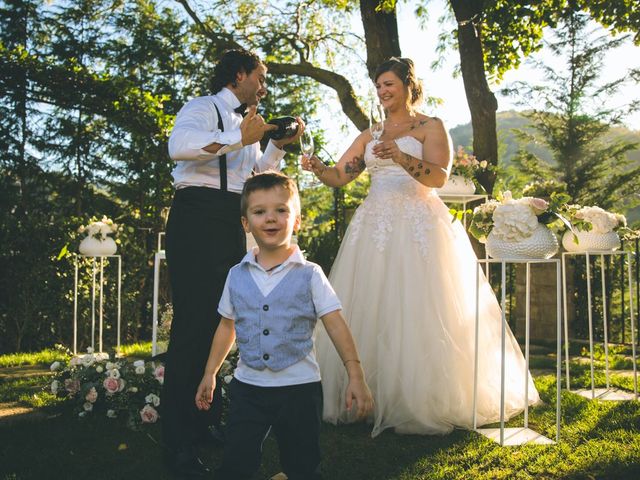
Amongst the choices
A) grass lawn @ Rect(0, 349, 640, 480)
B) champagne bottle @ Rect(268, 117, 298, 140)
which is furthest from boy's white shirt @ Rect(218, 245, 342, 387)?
champagne bottle @ Rect(268, 117, 298, 140)

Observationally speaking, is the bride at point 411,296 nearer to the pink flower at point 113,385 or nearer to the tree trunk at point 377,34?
the pink flower at point 113,385

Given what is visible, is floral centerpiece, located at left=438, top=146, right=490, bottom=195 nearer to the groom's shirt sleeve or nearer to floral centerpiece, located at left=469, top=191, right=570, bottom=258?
floral centerpiece, located at left=469, top=191, right=570, bottom=258

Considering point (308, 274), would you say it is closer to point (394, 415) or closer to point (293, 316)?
point (293, 316)

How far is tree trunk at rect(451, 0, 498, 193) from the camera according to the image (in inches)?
312

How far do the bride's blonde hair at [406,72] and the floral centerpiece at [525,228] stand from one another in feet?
3.38

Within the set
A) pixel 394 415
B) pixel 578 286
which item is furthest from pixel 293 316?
pixel 578 286

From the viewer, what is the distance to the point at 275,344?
2.20 m

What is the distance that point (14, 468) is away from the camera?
2994 mm

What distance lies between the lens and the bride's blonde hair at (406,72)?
4004 millimetres

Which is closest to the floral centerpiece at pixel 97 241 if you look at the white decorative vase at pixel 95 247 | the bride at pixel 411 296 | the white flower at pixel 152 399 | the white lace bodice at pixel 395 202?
the white decorative vase at pixel 95 247

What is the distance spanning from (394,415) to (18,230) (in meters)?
5.49

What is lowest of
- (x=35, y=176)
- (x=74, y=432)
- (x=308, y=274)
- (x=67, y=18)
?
(x=74, y=432)

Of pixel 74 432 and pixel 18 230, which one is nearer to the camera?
pixel 74 432

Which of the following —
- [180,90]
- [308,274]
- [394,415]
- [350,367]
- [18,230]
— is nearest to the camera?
[350,367]
